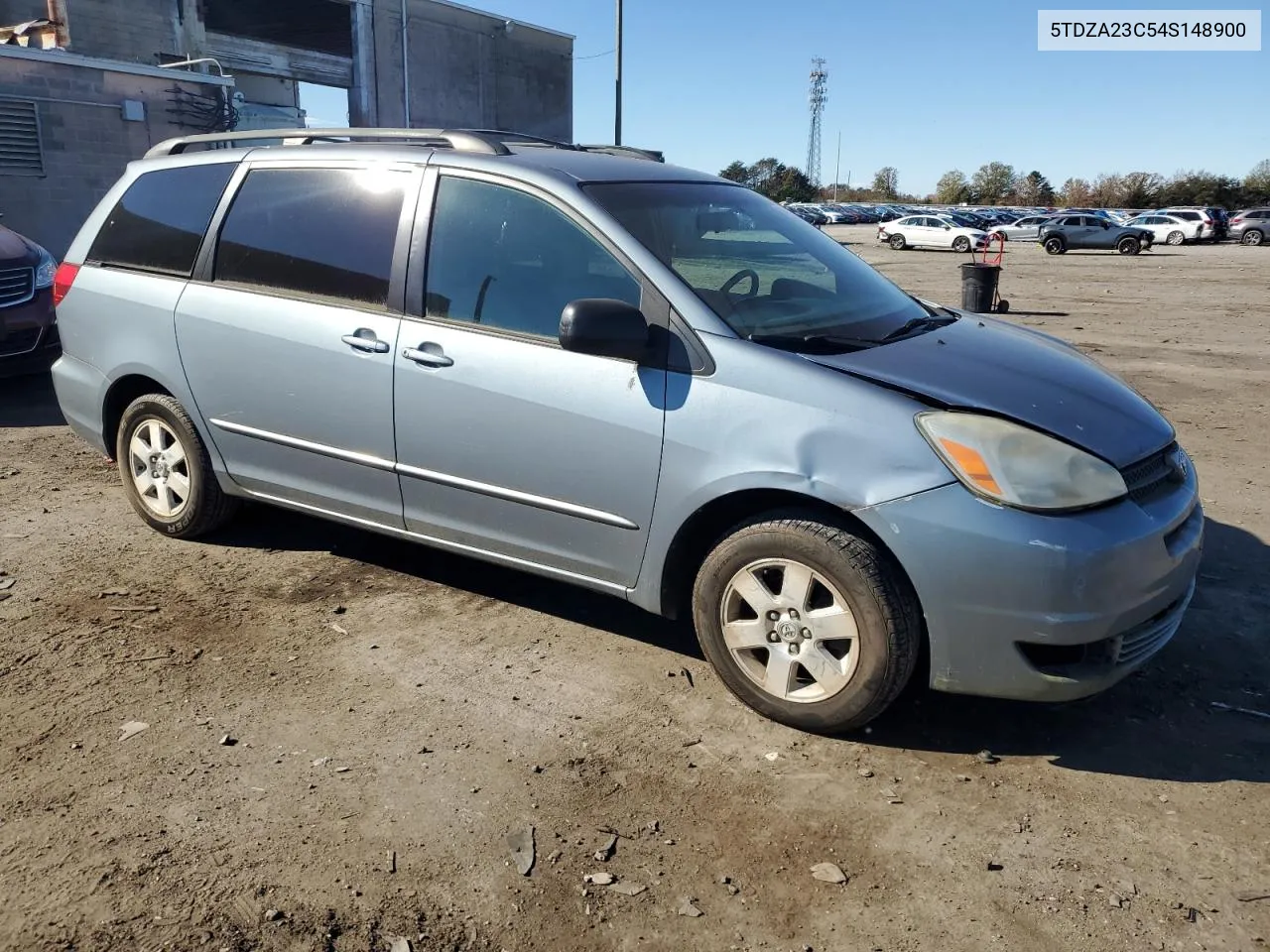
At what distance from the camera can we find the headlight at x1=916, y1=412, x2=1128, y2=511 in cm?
297

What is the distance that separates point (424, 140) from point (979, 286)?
11.6m

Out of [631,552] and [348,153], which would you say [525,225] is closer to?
[348,153]

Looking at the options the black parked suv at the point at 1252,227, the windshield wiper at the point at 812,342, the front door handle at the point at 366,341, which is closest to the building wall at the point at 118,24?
the front door handle at the point at 366,341

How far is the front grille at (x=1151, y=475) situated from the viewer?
3178mm

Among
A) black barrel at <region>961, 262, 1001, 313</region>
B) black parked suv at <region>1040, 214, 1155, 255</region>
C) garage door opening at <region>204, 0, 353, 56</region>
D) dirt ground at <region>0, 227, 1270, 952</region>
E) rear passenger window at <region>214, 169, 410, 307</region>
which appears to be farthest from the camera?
black parked suv at <region>1040, 214, 1155, 255</region>

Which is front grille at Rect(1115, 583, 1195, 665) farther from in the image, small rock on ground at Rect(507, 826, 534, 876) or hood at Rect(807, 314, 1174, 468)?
small rock on ground at Rect(507, 826, 534, 876)

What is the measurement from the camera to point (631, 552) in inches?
140

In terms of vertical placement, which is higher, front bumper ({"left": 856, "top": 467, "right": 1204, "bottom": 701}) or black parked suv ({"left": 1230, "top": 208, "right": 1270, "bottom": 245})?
black parked suv ({"left": 1230, "top": 208, "right": 1270, "bottom": 245})

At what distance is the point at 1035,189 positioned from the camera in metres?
99.5

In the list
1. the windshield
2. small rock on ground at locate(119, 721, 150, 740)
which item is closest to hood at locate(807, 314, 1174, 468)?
the windshield

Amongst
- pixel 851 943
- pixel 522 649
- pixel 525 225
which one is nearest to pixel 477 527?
pixel 522 649

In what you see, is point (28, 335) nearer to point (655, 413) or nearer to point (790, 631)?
point (655, 413)

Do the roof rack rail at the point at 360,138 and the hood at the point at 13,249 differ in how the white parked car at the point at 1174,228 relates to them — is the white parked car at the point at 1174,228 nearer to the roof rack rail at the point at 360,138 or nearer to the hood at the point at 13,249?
the hood at the point at 13,249

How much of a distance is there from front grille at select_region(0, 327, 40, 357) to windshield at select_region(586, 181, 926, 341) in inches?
253
